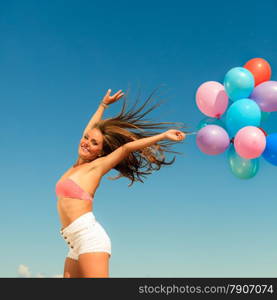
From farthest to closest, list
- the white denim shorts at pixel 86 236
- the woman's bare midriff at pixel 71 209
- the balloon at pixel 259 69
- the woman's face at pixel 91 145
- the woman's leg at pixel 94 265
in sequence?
the balloon at pixel 259 69 < the woman's face at pixel 91 145 < the woman's bare midriff at pixel 71 209 < the white denim shorts at pixel 86 236 < the woman's leg at pixel 94 265

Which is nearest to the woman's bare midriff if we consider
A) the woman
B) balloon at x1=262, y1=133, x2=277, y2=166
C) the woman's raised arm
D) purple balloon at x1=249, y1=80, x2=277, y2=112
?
the woman

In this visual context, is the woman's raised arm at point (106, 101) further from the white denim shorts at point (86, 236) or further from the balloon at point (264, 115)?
the balloon at point (264, 115)

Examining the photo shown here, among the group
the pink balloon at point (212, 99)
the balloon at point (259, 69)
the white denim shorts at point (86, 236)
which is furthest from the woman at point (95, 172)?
the balloon at point (259, 69)

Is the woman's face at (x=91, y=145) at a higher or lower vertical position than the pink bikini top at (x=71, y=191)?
higher

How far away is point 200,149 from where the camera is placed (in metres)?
5.37

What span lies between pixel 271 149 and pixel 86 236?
8.04ft

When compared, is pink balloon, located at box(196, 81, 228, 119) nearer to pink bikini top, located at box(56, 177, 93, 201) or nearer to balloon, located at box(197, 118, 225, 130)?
balloon, located at box(197, 118, 225, 130)

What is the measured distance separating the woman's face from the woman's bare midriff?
2.04 ft

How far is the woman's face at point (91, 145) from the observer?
4896 millimetres

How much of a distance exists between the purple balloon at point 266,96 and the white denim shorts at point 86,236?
8.39 ft

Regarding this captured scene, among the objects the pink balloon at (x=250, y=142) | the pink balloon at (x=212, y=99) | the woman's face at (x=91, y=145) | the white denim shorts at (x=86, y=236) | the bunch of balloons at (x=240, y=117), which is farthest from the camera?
the pink balloon at (x=212, y=99)

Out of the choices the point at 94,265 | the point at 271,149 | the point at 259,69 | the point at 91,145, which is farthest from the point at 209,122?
the point at 94,265
